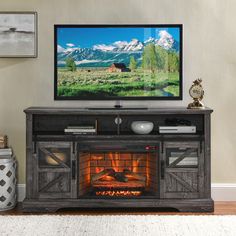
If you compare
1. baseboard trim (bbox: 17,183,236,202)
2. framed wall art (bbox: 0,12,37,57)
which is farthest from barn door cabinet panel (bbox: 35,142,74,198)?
framed wall art (bbox: 0,12,37,57)

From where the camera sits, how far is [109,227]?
4.23m

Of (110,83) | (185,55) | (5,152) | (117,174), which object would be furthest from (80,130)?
(185,55)

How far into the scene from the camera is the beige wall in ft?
16.9

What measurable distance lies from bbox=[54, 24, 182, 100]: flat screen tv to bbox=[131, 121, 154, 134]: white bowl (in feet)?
1.36

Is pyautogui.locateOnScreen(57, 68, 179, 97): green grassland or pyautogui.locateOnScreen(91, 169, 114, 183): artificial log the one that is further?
pyautogui.locateOnScreen(57, 68, 179, 97): green grassland

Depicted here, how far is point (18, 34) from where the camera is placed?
201 inches

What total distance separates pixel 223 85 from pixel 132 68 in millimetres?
980

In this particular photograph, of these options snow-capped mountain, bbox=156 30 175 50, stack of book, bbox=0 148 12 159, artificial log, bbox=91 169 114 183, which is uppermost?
snow-capped mountain, bbox=156 30 175 50

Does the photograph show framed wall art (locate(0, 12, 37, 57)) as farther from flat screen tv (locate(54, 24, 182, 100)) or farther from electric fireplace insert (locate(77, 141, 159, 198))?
electric fireplace insert (locate(77, 141, 159, 198))

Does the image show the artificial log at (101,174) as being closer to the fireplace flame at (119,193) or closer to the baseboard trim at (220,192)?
the fireplace flame at (119,193)

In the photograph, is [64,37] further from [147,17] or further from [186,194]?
[186,194]

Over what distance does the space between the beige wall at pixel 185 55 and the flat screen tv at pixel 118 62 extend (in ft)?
0.36

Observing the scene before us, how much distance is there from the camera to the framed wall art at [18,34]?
5.10 metres

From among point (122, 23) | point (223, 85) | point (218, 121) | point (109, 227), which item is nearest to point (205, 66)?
point (223, 85)
